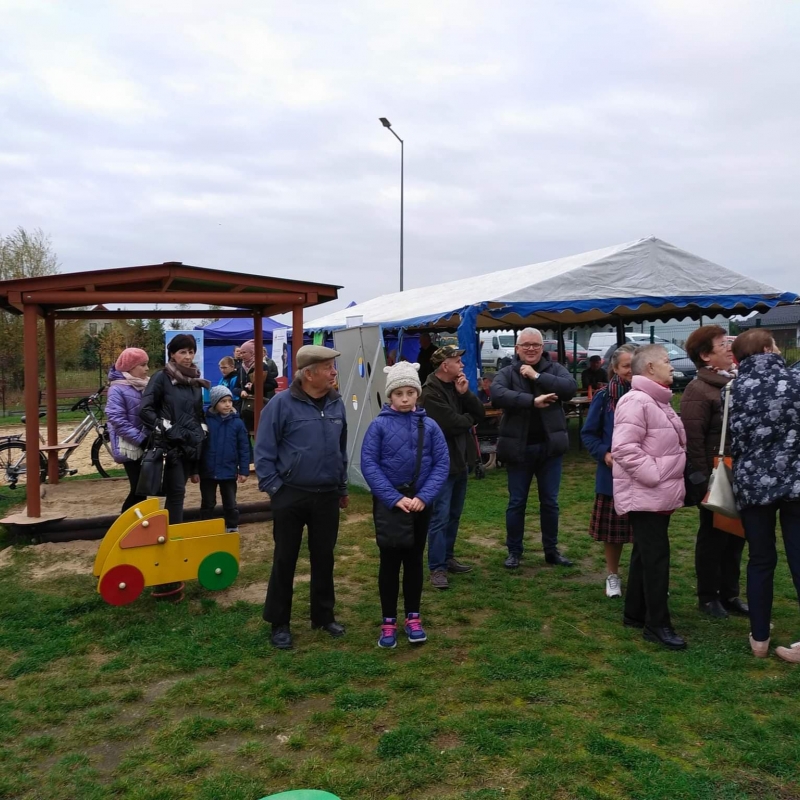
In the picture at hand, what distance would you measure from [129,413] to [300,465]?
83.1 inches

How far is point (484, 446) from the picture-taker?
10.1m

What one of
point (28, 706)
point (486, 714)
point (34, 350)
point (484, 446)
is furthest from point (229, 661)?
point (484, 446)

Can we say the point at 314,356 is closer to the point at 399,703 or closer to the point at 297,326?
the point at 399,703

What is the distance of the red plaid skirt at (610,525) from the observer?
4.54m

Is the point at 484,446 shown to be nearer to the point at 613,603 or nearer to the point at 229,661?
the point at 613,603

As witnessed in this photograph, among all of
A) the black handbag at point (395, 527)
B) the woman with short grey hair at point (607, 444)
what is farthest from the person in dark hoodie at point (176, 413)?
the woman with short grey hair at point (607, 444)

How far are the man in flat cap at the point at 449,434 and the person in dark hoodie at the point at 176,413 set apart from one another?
1.68m

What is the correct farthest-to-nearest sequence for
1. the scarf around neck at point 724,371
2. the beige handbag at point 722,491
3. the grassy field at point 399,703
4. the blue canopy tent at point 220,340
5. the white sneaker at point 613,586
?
the blue canopy tent at point 220,340, the white sneaker at point 613,586, the scarf around neck at point 724,371, the beige handbag at point 722,491, the grassy field at point 399,703

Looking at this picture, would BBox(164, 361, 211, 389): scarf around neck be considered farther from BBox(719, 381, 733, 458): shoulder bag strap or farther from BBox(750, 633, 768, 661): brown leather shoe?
BBox(750, 633, 768, 661): brown leather shoe

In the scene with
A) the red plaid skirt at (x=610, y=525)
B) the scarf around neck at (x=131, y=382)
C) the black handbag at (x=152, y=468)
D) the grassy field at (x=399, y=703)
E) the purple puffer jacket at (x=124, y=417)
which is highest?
the scarf around neck at (x=131, y=382)

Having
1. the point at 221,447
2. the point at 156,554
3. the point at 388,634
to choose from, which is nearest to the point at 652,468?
the point at 388,634

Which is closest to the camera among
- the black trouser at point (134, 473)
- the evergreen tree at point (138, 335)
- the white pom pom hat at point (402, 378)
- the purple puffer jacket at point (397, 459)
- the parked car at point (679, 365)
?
the purple puffer jacket at point (397, 459)

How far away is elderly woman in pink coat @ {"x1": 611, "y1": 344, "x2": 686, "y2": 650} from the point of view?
379 centimetres

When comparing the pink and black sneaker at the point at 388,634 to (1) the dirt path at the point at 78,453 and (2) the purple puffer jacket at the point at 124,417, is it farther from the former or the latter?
(1) the dirt path at the point at 78,453
